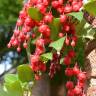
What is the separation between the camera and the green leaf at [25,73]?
878mm

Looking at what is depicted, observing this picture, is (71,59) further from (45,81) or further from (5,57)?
(5,57)

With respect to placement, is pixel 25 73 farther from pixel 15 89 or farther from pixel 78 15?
pixel 78 15

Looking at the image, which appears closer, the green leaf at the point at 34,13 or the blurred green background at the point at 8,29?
the green leaf at the point at 34,13

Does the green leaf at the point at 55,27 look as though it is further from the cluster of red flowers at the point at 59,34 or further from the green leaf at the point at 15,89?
the green leaf at the point at 15,89

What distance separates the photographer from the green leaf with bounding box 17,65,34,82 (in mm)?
878

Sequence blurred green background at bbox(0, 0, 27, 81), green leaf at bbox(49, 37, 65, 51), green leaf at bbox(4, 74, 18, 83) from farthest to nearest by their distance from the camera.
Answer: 1. blurred green background at bbox(0, 0, 27, 81)
2. green leaf at bbox(4, 74, 18, 83)
3. green leaf at bbox(49, 37, 65, 51)

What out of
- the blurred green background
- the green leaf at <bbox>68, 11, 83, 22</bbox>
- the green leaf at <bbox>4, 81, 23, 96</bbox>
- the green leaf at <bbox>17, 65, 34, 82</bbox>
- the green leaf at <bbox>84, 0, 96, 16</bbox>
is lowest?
the blurred green background

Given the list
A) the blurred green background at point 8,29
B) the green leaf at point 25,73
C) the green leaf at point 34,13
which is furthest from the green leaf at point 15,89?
the blurred green background at point 8,29

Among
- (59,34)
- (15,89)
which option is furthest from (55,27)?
(15,89)

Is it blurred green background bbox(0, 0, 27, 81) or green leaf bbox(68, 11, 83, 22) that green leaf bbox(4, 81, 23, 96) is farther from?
blurred green background bbox(0, 0, 27, 81)

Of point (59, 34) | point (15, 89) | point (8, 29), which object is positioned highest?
point (59, 34)

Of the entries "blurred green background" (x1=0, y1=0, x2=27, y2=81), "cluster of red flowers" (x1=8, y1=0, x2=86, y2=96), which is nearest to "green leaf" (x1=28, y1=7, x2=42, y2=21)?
"cluster of red flowers" (x1=8, y1=0, x2=86, y2=96)

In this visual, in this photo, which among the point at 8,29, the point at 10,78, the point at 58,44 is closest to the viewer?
the point at 58,44

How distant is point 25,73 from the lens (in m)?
0.90
